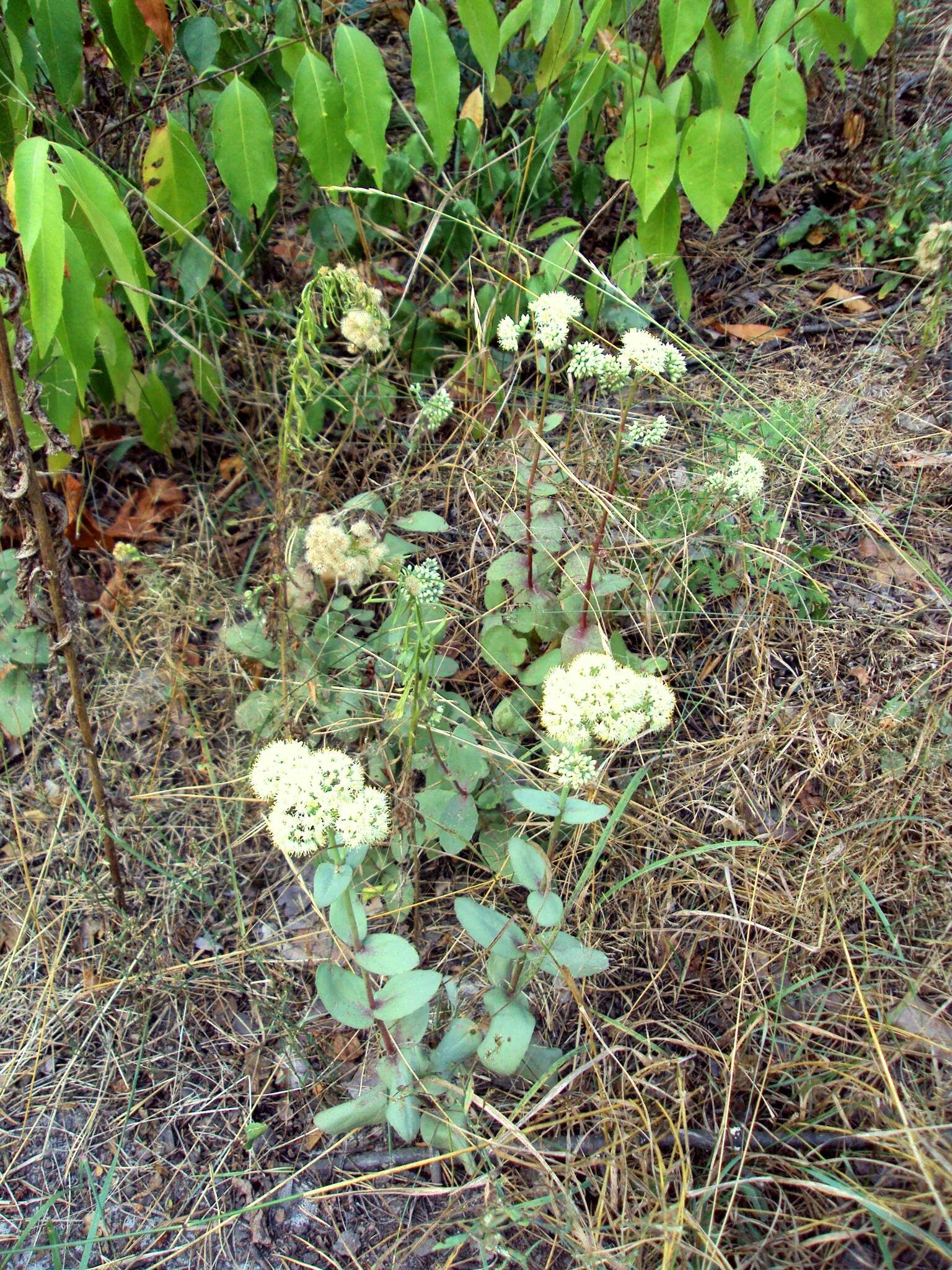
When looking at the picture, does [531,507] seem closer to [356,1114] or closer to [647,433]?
[647,433]

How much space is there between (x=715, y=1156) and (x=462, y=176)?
276cm

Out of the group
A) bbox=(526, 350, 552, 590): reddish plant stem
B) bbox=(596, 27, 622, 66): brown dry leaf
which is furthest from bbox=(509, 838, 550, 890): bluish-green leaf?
bbox=(596, 27, 622, 66): brown dry leaf

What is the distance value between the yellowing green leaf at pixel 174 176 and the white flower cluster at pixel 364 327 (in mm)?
395

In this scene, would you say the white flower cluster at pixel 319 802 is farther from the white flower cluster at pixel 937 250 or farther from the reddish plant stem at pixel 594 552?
the white flower cluster at pixel 937 250

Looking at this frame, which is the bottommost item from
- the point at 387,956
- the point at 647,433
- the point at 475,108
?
the point at 387,956

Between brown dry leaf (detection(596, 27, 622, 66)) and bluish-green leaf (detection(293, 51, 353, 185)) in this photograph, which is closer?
bluish-green leaf (detection(293, 51, 353, 185))

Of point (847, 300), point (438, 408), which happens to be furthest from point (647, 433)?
point (847, 300)

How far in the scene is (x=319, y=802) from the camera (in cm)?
132

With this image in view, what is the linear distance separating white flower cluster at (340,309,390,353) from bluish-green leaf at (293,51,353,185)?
0.28 metres

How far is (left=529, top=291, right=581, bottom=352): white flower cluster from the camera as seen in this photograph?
176 cm

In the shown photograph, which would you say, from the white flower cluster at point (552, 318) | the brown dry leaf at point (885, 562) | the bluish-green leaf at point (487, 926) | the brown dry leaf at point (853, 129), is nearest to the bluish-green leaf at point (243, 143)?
the white flower cluster at point (552, 318)

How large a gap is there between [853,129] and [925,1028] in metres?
2.97

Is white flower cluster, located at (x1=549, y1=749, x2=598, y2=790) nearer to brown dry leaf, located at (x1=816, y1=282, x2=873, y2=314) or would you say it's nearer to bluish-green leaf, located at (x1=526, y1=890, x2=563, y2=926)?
bluish-green leaf, located at (x1=526, y1=890, x2=563, y2=926)

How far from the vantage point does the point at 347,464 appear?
255 cm
